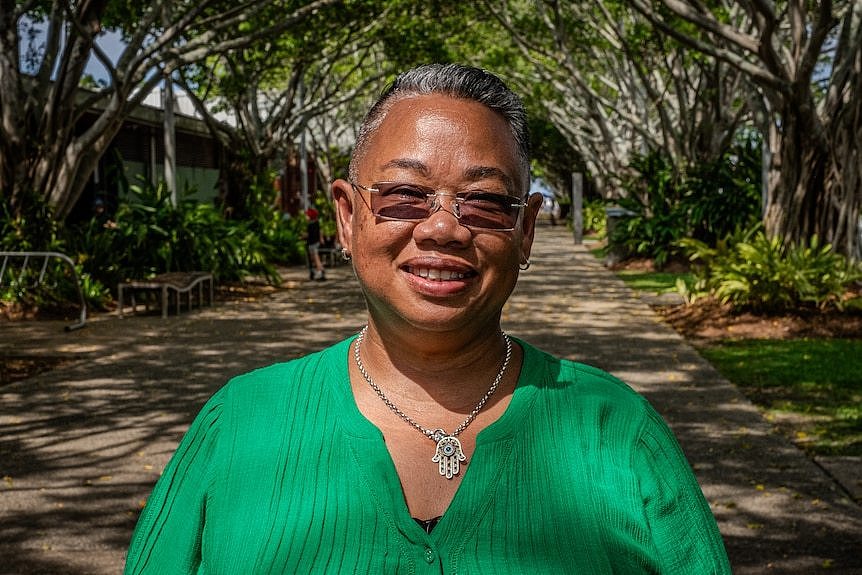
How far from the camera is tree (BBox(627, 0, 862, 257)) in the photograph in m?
12.4

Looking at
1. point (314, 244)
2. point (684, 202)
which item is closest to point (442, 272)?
point (314, 244)

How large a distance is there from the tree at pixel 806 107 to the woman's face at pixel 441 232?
419 inches

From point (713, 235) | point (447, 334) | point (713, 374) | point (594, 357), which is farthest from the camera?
point (713, 235)

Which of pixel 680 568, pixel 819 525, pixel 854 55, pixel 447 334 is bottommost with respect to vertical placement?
pixel 819 525

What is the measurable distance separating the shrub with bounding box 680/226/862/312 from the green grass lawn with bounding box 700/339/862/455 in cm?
113

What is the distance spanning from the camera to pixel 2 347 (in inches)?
480

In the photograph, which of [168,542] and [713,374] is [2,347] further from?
[168,542]

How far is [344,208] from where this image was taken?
2.16 meters

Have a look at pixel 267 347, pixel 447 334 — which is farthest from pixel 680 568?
pixel 267 347

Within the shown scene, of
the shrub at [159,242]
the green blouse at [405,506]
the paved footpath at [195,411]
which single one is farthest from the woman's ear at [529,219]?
the shrub at [159,242]

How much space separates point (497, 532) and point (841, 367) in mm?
9517

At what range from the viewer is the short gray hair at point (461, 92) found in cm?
198

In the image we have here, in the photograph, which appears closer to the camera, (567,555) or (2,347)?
(567,555)

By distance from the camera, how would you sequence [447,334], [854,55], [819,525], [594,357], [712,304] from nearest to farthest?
[447,334] → [819,525] → [594,357] → [854,55] → [712,304]
